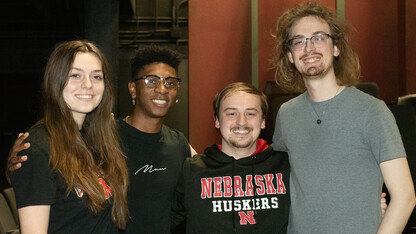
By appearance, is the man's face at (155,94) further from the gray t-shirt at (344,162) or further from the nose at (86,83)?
the gray t-shirt at (344,162)

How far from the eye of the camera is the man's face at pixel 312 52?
1769mm

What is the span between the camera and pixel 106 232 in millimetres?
1676

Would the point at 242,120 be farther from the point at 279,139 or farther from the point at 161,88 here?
the point at 161,88

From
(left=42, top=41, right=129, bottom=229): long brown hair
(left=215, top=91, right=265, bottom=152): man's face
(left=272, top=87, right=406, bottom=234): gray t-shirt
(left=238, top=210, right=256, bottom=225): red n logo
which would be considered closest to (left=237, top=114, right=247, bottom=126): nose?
(left=215, top=91, right=265, bottom=152): man's face

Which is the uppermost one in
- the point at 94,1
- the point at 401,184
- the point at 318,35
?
the point at 94,1

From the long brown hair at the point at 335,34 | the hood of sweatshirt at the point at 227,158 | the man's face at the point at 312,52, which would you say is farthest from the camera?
the hood of sweatshirt at the point at 227,158

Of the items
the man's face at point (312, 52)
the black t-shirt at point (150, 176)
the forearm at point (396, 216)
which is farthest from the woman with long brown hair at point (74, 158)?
the forearm at point (396, 216)

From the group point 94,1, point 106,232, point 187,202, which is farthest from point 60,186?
point 94,1

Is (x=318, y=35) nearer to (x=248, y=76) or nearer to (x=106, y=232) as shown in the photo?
(x=106, y=232)

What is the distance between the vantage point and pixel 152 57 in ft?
7.73

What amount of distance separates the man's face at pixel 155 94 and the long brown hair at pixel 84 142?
353 millimetres

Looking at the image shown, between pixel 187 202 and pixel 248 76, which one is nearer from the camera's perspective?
pixel 187 202

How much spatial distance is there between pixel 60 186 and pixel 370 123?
1.19 metres

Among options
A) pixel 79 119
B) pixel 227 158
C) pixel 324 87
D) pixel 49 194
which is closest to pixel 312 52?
pixel 324 87
